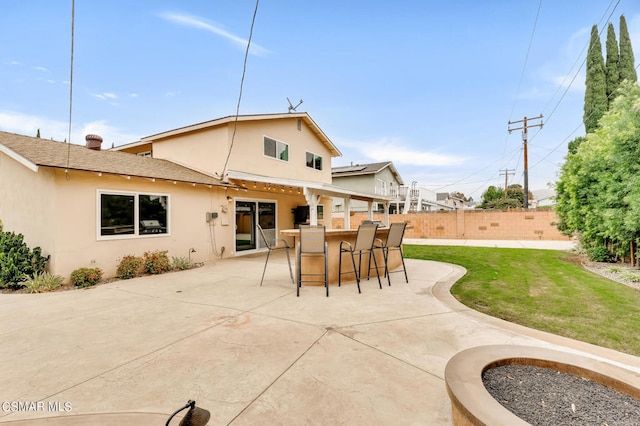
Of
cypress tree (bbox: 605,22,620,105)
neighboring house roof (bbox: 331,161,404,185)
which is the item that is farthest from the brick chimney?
cypress tree (bbox: 605,22,620,105)

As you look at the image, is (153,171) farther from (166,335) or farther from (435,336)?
(435,336)

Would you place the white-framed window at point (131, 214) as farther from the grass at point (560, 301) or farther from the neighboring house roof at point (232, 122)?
the grass at point (560, 301)

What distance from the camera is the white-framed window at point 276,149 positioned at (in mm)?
11805

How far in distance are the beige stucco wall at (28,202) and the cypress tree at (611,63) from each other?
22.9 metres

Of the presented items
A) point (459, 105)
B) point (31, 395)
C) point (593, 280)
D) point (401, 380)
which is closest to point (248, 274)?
point (31, 395)

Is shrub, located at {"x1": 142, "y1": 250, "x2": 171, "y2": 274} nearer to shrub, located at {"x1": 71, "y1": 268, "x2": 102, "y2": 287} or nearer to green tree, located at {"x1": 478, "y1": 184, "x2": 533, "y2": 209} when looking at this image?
shrub, located at {"x1": 71, "y1": 268, "x2": 102, "y2": 287}

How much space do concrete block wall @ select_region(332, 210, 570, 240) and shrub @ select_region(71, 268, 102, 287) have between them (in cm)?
1669

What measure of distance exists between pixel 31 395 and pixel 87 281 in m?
4.84

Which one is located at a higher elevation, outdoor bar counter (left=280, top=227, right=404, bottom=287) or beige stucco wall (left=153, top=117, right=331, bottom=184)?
beige stucco wall (left=153, top=117, right=331, bottom=184)

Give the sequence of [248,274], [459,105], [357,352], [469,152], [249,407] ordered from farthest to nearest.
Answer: [469,152]
[459,105]
[248,274]
[357,352]
[249,407]

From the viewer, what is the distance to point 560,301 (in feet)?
15.6

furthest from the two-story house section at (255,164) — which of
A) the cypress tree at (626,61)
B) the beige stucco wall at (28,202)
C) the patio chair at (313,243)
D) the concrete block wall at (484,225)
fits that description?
the cypress tree at (626,61)

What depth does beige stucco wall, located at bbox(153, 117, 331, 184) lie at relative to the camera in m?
10.5

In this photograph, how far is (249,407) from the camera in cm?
206
